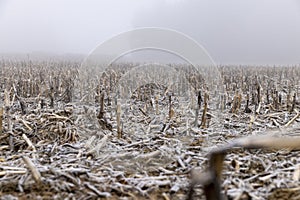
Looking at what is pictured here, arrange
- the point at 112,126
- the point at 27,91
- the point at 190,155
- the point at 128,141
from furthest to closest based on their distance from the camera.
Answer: the point at 27,91 < the point at 112,126 < the point at 128,141 < the point at 190,155

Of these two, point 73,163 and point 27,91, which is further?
point 27,91

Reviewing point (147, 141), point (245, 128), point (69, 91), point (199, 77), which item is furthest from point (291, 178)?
point (69, 91)

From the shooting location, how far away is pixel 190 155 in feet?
13.9

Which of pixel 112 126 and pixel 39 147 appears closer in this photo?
pixel 39 147

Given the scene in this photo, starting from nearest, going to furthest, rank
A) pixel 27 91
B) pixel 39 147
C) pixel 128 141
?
pixel 39 147
pixel 128 141
pixel 27 91

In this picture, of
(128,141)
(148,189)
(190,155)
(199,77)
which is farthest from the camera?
(199,77)

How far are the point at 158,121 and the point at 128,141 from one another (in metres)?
1.27

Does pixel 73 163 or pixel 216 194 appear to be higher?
pixel 216 194

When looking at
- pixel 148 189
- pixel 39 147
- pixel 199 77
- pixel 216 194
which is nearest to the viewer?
pixel 216 194

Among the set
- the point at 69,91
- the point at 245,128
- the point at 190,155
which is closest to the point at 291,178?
the point at 190,155

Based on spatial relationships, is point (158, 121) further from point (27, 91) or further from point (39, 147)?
point (27, 91)

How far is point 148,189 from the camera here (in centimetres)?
326

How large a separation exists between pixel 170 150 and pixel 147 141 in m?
0.63

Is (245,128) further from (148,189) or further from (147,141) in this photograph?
(148,189)
